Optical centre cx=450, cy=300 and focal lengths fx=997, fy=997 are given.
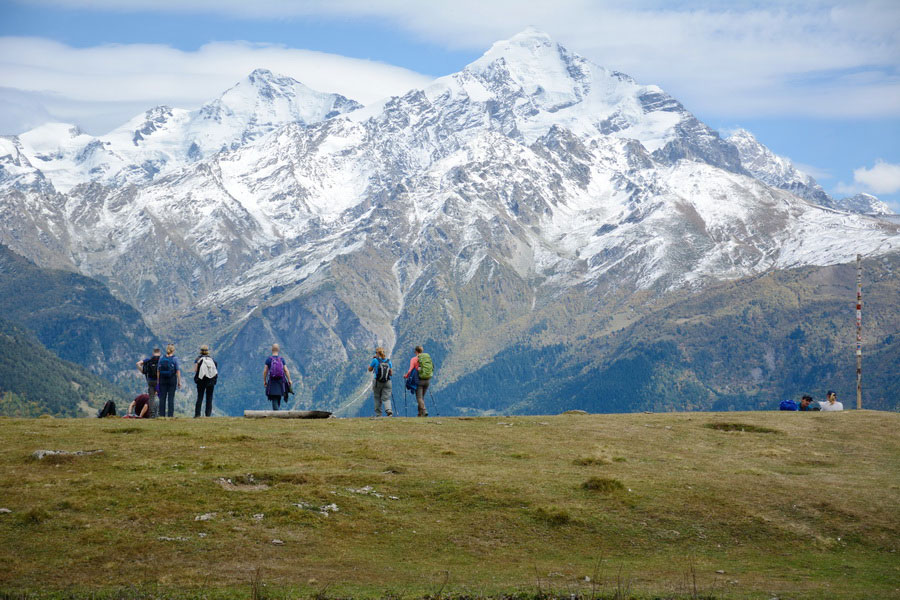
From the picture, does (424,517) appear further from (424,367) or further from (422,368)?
(424,367)

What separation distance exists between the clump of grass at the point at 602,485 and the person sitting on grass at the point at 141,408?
88.3 ft

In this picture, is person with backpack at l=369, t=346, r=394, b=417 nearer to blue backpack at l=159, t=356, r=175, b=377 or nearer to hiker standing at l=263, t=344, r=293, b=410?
hiker standing at l=263, t=344, r=293, b=410

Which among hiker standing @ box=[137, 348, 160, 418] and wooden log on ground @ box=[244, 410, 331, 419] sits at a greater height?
hiker standing @ box=[137, 348, 160, 418]

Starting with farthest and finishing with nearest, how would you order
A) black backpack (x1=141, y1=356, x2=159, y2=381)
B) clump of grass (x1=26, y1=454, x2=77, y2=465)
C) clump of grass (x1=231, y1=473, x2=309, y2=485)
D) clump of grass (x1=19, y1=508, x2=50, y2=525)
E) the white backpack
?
the white backpack
black backpack (x1=141, y1=356, x2=159, y2=381)
clump of grass (x1=26, y1=454, x2=77, y2=465)
clump of grass (x1=231, y1=473, x2=309, y2=485)
clump of grass (x1=19, y1=508, x2=50, y2=525)

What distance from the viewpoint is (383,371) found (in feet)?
184

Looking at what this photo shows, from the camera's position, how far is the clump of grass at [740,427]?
5244 cm

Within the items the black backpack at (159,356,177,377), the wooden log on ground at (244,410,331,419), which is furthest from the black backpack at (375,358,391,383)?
the black backpack at (159,356,177,377)

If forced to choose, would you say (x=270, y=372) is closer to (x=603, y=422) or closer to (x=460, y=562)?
(x=603, y=422)

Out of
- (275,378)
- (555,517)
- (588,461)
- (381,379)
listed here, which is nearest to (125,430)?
(275,378)

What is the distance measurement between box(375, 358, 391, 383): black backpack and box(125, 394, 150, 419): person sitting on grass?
12.5m

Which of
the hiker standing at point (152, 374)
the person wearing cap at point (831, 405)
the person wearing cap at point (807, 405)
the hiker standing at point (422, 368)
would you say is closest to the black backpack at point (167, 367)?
the hiker standing at point (152, 374)

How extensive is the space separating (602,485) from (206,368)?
25.4m

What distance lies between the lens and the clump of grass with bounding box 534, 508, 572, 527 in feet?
107

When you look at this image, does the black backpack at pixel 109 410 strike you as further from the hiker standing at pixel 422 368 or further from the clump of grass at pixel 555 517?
the clump of grass at pixel 555 517
